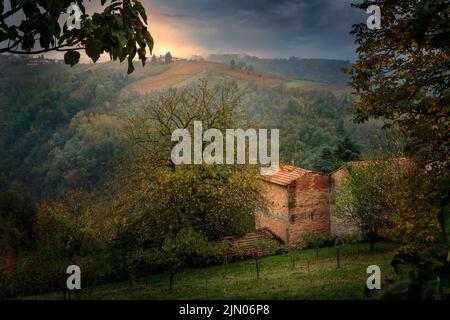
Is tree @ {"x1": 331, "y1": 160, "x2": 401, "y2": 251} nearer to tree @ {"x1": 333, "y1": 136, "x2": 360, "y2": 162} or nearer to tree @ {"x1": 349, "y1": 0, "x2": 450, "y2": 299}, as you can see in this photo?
tree @ {"x1": 349, "y1": 0, "x2": 450, "y2": 299}

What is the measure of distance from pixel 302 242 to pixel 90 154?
2238 centimetres

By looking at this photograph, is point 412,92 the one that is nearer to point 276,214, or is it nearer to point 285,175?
point 276,214

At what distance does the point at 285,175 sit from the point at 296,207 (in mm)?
1778

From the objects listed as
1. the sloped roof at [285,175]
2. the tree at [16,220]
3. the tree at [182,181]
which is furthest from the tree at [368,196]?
the tree at [16,220]

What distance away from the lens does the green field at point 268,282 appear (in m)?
12.3

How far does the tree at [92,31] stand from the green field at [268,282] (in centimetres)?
965

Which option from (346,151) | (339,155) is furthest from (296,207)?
(346,151)

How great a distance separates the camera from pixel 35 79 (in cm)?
5712

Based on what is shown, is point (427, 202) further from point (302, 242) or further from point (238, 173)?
point (302, 242)

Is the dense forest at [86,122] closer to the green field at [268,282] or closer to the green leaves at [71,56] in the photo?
the green field at [268,282]

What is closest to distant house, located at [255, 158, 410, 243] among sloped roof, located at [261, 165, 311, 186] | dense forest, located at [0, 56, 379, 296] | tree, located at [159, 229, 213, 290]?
sloped roof, located at [261, 165, 311, 186]

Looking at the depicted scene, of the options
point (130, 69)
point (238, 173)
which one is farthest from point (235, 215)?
point (130, 69)

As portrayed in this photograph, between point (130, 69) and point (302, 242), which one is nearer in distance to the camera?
point (130, 69)

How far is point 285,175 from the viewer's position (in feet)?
73.6
